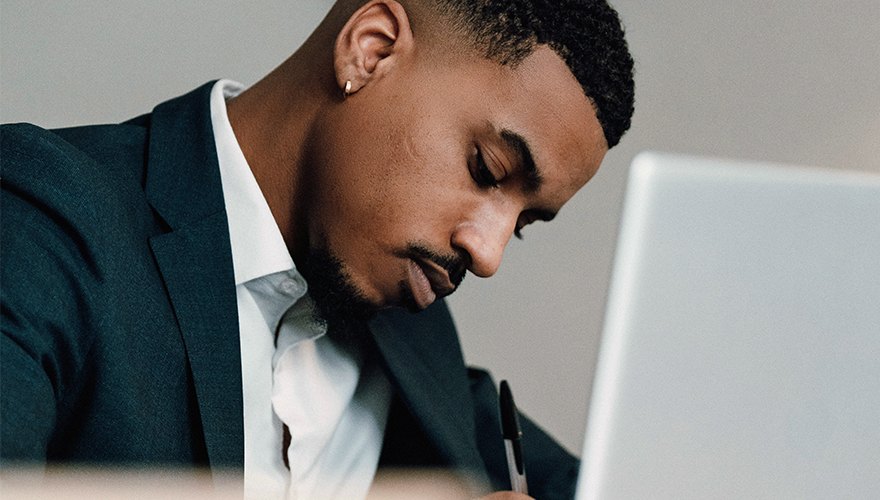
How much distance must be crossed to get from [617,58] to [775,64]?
1.89ft

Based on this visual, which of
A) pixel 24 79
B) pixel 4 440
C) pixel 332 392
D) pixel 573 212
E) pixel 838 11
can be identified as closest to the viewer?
pixel 4 440

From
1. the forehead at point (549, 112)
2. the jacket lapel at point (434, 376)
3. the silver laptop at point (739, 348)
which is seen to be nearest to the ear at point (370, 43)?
the forehead at point (549, 112)

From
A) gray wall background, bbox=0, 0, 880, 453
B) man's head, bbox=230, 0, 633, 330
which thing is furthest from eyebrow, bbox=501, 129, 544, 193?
gray wall background, bbox=0, 0, 880, 453

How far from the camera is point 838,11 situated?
107 cm

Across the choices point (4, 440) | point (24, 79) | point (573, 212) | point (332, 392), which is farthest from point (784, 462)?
point (24, 79)

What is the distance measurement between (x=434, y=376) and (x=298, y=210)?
0.35 meters

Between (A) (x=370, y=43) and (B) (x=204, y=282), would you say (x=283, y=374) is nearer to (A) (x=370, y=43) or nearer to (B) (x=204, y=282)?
(B) (x=204, y=282)

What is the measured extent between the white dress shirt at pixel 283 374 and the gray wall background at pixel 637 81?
1.11 feet

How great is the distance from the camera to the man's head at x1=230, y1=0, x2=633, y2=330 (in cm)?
66

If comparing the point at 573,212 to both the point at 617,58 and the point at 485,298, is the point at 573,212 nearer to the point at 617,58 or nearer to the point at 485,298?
the point at 485,298

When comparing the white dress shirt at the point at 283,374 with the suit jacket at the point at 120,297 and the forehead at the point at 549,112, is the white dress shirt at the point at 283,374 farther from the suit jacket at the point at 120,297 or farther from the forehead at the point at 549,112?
the forehead at the point at 549,112

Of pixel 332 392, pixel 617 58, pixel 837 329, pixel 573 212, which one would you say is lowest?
pixel 332 392

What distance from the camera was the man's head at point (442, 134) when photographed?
662mm

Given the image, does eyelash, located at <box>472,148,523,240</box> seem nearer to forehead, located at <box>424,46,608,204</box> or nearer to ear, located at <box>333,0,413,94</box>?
forehead, located at <box>424,46,608,204</box>
